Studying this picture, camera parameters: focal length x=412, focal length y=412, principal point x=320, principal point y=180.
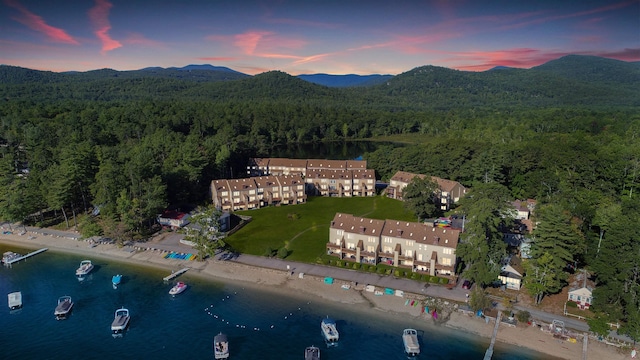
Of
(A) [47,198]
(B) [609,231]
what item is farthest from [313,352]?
(A) [47,198]

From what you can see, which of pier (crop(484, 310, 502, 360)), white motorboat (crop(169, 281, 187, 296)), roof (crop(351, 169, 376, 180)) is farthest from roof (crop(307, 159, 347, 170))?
pier (crop(484, 310, 502, 360))

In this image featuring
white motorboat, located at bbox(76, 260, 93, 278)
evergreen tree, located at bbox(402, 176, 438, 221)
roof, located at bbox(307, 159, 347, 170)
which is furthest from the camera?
roof, located at bbox(307, 159, 347, 170)

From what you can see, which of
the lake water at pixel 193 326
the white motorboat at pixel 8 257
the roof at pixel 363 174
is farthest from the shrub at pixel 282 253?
the white motorboat at pixel 8 257

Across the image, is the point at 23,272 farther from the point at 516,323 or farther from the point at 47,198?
the point at 516,323

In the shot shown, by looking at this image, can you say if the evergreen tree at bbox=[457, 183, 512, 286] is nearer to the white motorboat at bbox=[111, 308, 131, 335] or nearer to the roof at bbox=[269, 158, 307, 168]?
the white motorboat at bbox=[111, 308, 131, 335]

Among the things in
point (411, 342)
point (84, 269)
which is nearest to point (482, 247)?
point (411, 342)

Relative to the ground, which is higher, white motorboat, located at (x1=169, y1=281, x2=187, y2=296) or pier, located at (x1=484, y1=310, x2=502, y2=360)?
white motorboat, located at (x1=169, y1=281, x2=187, y2=296)

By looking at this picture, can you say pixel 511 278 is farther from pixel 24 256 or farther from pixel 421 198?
pixel 24 256
